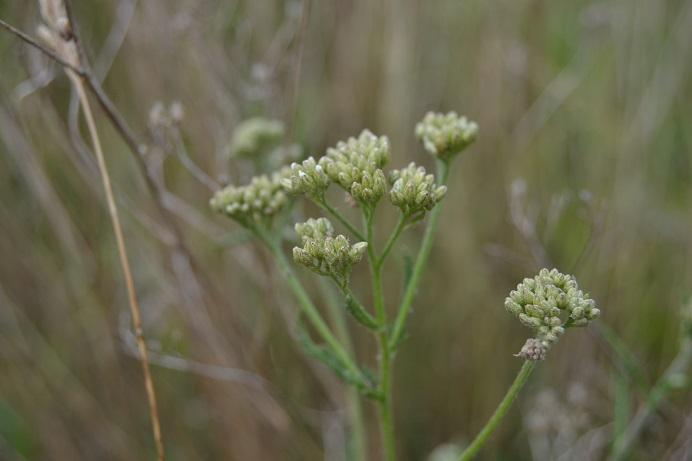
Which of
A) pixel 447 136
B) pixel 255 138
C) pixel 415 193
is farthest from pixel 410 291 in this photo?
pixel 255 138

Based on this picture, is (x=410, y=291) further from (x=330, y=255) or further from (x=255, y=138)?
(x=255, y=138)

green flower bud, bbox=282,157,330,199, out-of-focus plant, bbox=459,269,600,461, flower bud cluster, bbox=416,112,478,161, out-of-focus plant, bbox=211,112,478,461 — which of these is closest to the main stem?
out-of-focus plant, bbox=211,112,478,461

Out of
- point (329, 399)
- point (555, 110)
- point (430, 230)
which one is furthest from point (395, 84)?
point (430, 230)

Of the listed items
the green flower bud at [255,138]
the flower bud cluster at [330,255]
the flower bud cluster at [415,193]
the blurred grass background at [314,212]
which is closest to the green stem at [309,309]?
the flower bud cluster at [330,255]

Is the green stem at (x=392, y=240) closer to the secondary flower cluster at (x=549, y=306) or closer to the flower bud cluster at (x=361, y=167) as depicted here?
the flower bud cluster at (x=361, y=167)

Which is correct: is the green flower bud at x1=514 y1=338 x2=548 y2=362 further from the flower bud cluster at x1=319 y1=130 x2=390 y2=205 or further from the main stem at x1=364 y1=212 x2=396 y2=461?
the flower bud cluster at x1=319 y1=130 x2=390 y2=205
